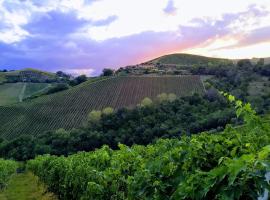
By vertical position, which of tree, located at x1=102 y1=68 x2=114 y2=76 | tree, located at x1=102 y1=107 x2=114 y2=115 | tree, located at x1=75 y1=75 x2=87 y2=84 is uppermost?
tree, located at x1=102 y1=68 x2=114 y2=76

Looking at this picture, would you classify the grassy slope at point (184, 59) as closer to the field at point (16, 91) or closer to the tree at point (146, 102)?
the field at point (16, 91)

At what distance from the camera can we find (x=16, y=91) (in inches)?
4038

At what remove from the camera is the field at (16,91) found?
9420 centimetres

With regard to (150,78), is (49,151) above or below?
below

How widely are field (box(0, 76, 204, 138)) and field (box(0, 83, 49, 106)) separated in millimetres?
9396

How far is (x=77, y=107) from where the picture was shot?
81375 millimetres

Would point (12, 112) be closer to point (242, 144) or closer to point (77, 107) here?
point (77, 107)

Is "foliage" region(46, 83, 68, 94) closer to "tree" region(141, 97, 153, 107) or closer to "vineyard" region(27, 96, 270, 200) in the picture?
"tree" region(141, 97, 153, 107)

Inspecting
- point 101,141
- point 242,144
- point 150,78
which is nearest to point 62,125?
point 101,141

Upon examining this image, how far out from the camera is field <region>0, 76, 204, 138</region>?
76.1 metres

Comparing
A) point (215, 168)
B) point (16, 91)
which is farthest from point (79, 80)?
point (215, 168)

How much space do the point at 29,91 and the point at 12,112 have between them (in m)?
23.5

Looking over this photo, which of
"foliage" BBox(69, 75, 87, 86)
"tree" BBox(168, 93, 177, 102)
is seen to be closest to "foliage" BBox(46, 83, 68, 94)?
"foliage" BBox(69, 75, 87, 86)

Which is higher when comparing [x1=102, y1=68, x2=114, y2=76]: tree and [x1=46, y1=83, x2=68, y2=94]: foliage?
[x1=102, y1=68, x2=114, y2=76]: tree
